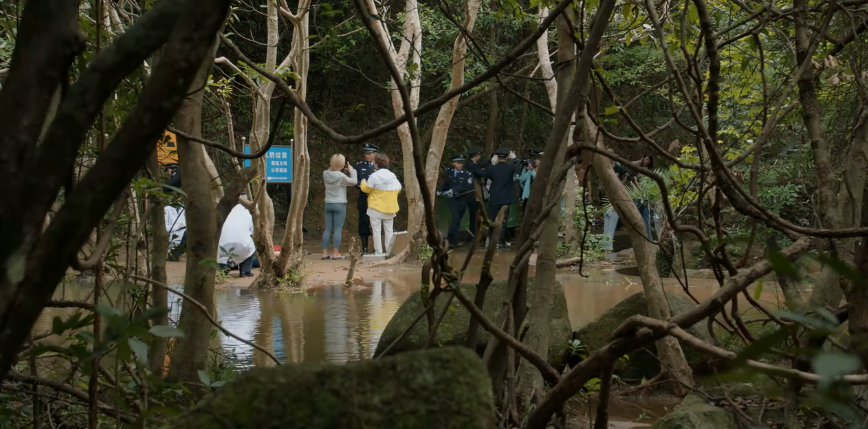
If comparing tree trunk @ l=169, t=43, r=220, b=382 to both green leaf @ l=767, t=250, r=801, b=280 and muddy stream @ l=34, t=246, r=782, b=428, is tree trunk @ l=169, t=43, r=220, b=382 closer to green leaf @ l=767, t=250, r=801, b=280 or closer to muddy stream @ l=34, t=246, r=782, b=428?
Answer: muddy stream @ l=34, t=246, r=782, b=428

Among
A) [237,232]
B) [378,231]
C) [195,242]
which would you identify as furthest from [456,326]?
[378,231]

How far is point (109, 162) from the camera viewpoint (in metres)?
1.11

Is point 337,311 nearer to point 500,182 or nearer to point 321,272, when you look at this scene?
point 321,272

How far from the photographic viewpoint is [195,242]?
332 centimetres

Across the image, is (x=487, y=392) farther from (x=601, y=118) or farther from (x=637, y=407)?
(x=637, y=407)

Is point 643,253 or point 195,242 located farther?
point 643,253

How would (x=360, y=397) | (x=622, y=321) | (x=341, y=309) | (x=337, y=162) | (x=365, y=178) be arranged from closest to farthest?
(x=360, y=397)
(x=622, y=321)
(x=341, y=309)
(x=337, y=162)
(x=365, y=178)

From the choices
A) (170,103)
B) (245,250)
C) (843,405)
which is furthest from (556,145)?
(245,250)

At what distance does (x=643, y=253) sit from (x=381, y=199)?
9.09 meters

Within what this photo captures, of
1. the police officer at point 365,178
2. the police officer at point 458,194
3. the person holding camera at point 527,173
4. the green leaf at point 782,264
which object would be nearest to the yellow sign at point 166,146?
the green leaf at point 782,264

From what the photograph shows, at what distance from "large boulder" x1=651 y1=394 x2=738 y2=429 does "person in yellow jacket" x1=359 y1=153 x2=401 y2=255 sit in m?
10.0

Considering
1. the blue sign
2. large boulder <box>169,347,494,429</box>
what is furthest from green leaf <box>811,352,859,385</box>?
the blue sign

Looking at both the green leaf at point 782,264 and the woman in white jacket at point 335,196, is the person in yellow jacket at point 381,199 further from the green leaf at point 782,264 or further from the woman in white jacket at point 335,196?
the green leaf at point 782,264

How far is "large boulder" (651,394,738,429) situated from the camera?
3.60 metres
